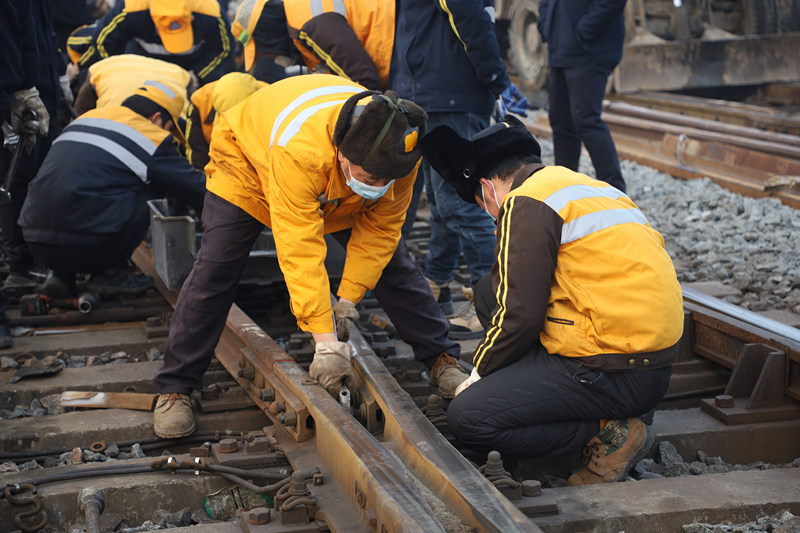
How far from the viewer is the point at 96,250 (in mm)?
5605

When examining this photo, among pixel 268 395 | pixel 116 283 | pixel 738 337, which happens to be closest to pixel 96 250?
pixel 116 283

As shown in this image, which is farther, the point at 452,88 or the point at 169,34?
the point at 169,34

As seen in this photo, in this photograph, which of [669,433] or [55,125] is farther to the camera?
[55,125]

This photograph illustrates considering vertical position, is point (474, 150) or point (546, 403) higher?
point (474, 150)

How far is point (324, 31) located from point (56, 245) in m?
2.04

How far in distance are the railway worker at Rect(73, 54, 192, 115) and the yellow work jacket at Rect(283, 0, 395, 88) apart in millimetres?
1015

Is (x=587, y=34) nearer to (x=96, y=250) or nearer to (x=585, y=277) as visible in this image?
(x=96, y=250)

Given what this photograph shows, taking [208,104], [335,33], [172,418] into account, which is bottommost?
[172,418]

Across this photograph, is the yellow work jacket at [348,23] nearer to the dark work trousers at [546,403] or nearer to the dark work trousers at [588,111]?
the dark work trousers at [588,111]

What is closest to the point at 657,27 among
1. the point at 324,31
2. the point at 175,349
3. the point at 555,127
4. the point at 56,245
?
the point at 555,127

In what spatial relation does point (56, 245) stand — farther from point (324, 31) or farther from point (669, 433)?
point (669, 433)

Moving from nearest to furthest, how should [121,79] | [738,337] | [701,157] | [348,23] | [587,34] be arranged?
1. [738,337]
2. [348,23]
3. [121,79]
4. [587,34]
5. [701,157]

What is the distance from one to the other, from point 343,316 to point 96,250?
240 cm

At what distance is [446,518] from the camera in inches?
106
